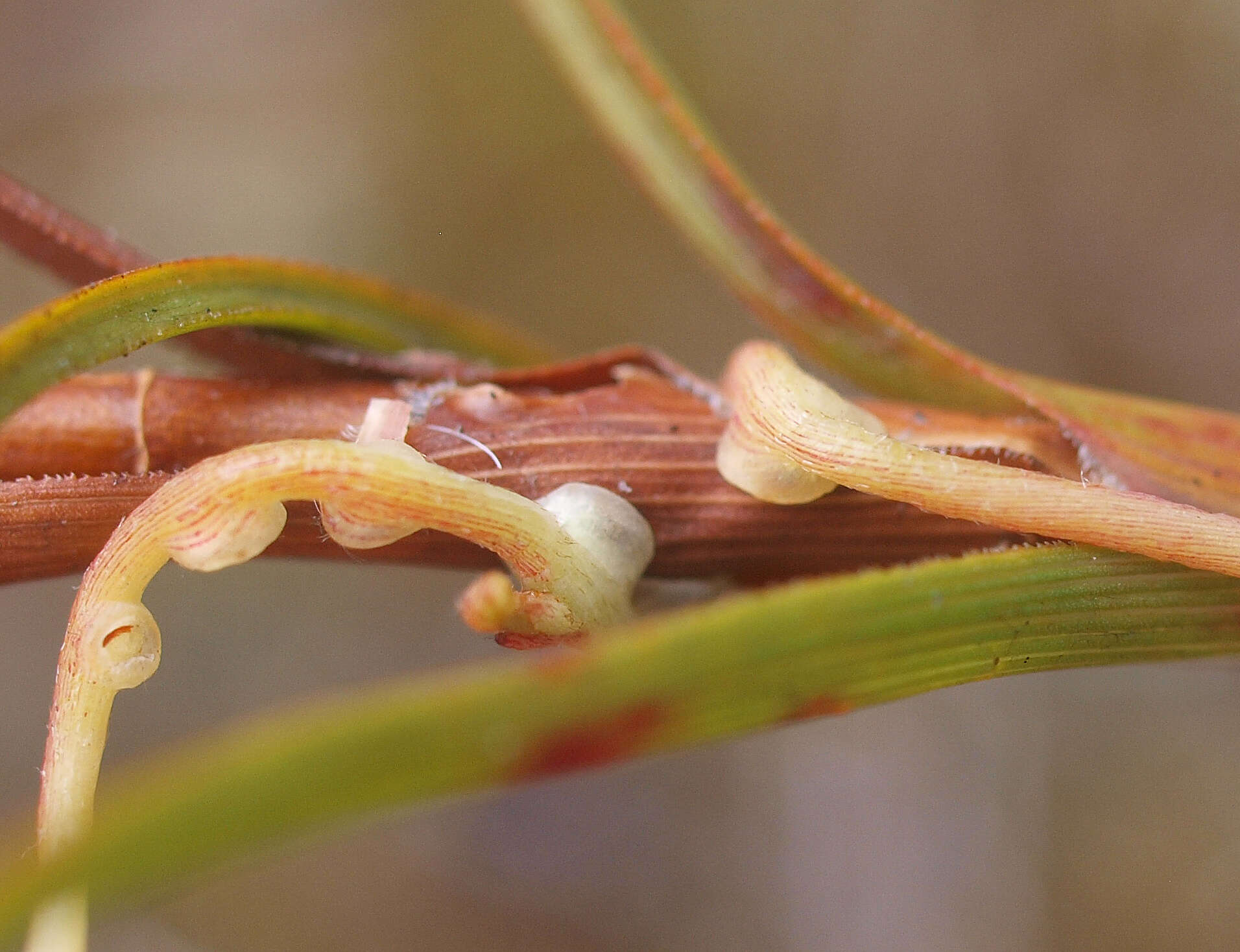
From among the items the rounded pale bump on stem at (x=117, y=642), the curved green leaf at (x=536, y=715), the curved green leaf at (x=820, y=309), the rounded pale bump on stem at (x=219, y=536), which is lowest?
the curved green leaf at (x=536, y=715)

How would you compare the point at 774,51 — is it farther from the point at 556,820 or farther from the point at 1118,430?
the point at 556,820

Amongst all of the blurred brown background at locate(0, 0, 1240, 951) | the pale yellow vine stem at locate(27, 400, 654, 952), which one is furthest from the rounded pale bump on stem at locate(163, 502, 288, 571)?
the blurred brown background at locate(0, 0, 1240, 951)

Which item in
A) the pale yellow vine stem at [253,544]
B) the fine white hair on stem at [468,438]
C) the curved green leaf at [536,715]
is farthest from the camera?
the fine white hair on stem at [468,438]

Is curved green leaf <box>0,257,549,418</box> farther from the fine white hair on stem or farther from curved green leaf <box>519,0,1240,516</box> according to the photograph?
curved green leaf <box>519,0,1240,516</box>

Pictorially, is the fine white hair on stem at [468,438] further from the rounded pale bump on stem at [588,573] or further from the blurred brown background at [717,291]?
the blurred brown background at [717,291]

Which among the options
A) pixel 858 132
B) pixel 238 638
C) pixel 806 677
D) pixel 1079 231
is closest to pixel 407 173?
pixel 858 132

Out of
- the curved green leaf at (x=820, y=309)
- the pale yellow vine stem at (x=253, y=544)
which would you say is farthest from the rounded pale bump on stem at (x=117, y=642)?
the curved green leaf at (x=820, y=309)
